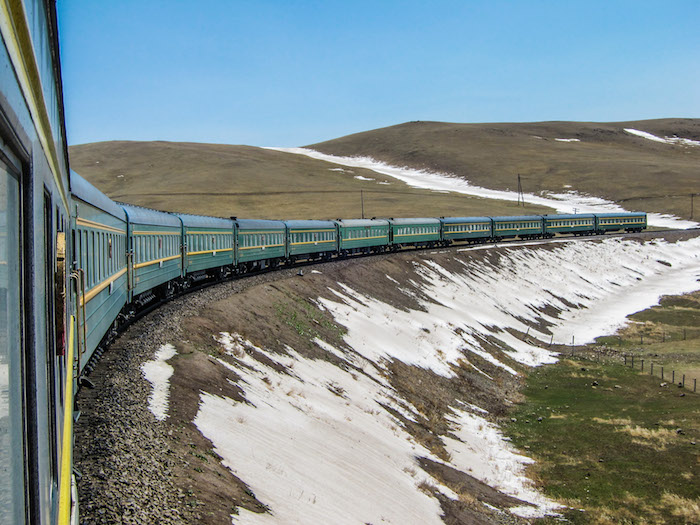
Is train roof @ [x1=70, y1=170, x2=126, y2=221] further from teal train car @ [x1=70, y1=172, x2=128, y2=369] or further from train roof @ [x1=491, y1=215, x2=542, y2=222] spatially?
train roof @ [x1=491, y1=215, x2=542, y2=222]

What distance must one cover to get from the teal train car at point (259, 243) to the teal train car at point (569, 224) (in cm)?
4931

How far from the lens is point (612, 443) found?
23.0 metres

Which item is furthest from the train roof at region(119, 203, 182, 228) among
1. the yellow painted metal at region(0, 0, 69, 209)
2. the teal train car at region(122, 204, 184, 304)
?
the yellow painted metal at region(0, 0, 69, 209)

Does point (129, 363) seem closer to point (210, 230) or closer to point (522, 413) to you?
point (210, 230)

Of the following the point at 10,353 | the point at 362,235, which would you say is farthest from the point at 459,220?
the point at 10,353

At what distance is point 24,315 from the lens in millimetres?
2424

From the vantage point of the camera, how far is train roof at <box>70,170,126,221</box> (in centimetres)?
971

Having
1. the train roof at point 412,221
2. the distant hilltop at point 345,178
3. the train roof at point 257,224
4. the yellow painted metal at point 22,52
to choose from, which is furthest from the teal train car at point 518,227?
the yellow painted metal at point 22,52

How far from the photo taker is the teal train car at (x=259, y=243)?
109 ft

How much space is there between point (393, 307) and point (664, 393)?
13511 millimetres

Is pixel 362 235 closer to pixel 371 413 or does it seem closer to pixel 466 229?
pixel 466 229

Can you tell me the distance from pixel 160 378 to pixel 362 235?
38.1 meters

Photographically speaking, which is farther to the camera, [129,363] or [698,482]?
[698,482]

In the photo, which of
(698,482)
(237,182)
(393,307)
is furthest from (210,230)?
(237,182)
